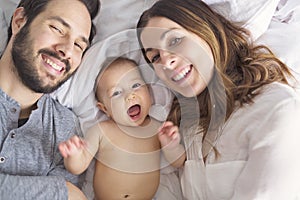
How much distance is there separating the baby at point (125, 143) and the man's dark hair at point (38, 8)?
0.47ft

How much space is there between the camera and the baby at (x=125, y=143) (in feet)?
3.17

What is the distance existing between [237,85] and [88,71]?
0.34m

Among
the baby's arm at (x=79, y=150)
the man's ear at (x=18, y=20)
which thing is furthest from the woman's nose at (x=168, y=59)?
the man's ear at (x=18, y=20)

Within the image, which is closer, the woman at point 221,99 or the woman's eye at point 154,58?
the woman at point 221,99

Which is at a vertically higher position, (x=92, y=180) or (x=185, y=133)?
(x=185, y=133)

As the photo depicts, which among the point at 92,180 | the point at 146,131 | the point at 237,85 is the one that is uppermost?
the point at 237,85

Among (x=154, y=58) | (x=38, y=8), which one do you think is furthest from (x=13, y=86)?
(x=154, y=58)

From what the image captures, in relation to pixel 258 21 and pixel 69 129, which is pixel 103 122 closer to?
pixel 69 129

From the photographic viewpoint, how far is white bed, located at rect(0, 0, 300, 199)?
3.34ft

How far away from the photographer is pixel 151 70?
3.30 ft

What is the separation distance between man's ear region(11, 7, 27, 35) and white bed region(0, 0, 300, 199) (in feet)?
0.23

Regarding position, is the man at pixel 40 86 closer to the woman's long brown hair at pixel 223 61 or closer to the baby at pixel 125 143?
the baby at pixel 125 143

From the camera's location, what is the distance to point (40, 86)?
3.16 feet

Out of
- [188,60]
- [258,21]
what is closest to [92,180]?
[188,60]
